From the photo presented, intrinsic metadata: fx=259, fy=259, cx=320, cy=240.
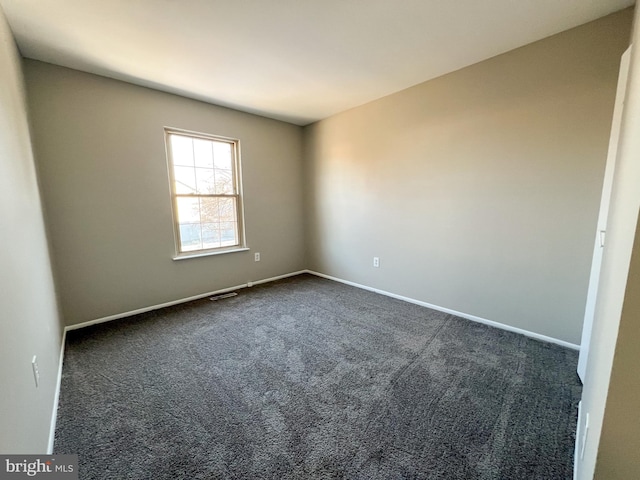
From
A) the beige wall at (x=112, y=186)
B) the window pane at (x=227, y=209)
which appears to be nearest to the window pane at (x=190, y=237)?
the beige wall at (x=112, y=186)

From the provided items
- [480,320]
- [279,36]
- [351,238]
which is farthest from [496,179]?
[279,36]

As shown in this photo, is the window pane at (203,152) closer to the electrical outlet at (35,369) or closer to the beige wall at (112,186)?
the beige wall at (112,186)

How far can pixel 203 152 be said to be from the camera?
3.36 meters

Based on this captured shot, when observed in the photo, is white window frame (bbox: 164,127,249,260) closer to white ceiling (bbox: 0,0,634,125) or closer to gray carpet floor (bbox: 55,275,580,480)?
white ceiling (bbox: 0,0,634,125)

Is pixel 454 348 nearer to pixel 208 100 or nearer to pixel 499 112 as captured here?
pixel 499 112

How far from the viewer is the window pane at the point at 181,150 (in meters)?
3.11

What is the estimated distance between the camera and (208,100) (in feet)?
10.4

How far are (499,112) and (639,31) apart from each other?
1274mm

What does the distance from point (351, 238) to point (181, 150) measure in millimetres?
2496

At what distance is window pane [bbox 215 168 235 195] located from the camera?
3521 mm

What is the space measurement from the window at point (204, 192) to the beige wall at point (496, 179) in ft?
5.54

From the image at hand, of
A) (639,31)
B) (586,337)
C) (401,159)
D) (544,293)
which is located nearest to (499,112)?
(401,159)

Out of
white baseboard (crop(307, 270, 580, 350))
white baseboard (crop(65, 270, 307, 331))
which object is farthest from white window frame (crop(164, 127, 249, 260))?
white baseboard (crop(307, 270, 580, 350))

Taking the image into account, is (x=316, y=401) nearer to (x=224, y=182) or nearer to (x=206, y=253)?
(x=206, y=253)
